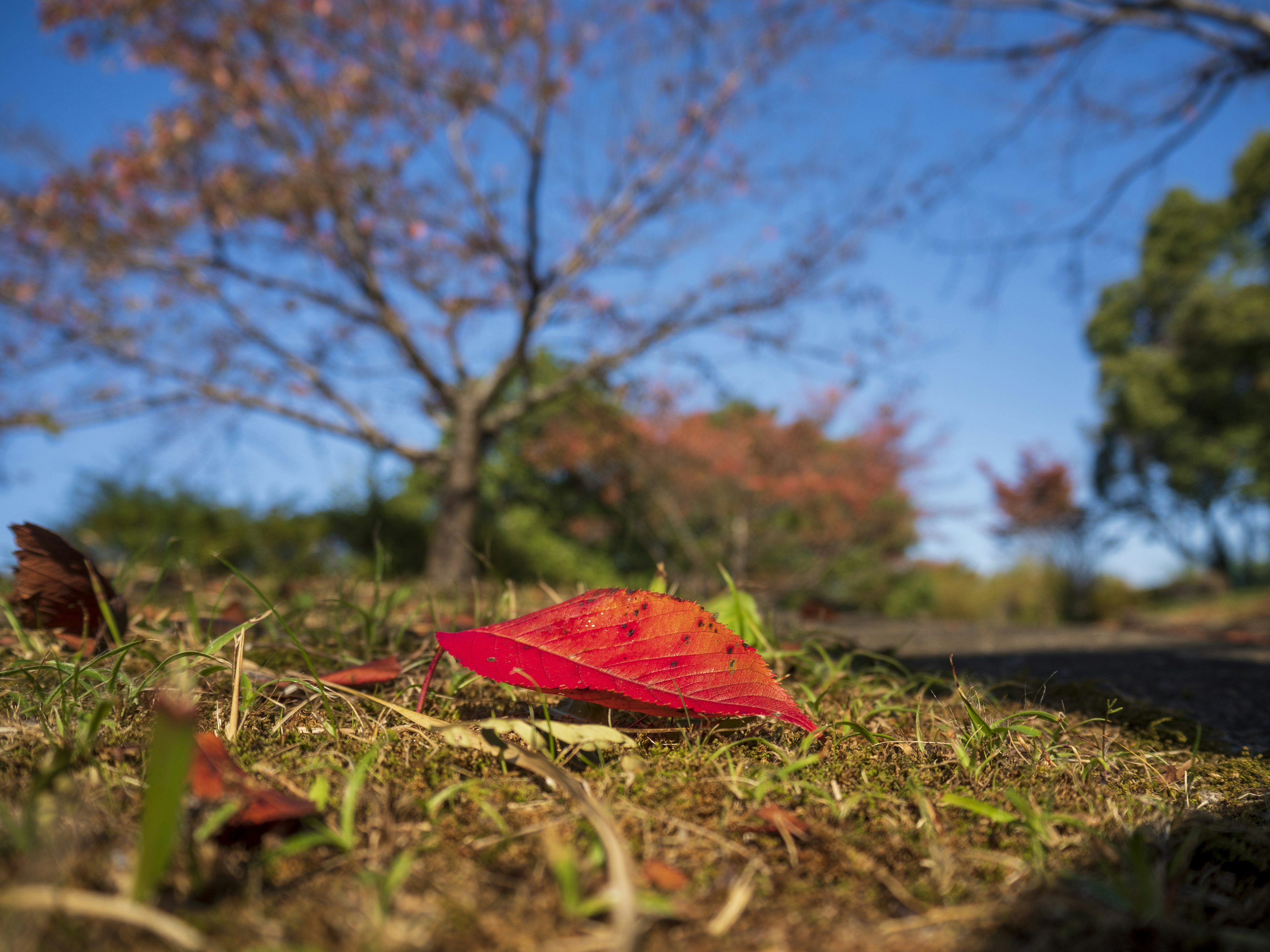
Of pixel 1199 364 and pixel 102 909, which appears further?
pixel 1199 364

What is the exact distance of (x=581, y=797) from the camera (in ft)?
2.35

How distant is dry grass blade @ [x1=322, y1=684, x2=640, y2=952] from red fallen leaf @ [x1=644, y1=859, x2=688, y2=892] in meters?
0.02

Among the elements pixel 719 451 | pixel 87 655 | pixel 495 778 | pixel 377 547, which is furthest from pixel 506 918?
pixel 719 451

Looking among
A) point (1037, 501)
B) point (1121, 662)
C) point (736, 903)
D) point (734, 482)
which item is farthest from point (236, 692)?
point (1037, 501)

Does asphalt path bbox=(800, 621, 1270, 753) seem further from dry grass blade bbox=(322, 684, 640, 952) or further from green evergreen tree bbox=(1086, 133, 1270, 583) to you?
green evergreen tree bbox=(1086, 133, 1270, 583)

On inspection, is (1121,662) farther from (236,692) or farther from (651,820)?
(236,692)

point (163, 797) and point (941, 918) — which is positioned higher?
point (163, 797)

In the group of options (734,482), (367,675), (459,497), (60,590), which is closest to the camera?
(367,675)

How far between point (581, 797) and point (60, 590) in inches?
48.3

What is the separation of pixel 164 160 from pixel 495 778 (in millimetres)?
7169

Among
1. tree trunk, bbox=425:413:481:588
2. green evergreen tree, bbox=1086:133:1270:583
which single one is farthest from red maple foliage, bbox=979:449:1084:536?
tree trunk, bbox=425:413:481:588

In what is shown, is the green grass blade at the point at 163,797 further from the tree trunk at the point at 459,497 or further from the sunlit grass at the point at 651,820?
the tree trunk at the point at 459,497

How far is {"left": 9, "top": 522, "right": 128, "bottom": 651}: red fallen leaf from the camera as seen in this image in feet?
4.23

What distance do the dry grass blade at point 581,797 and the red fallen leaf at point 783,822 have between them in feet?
0.58
